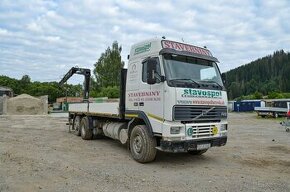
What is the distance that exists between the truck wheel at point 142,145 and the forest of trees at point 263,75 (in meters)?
107

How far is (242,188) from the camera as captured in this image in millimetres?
6070

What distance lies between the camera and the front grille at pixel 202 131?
7.81 m

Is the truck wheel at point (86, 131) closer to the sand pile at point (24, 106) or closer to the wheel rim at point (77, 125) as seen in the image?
the wheel rim at point (77, 125)

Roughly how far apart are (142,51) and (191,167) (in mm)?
3493

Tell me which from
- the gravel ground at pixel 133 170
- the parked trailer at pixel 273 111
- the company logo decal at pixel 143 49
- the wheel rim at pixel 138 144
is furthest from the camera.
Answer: the parked trailer at pixel 273 111

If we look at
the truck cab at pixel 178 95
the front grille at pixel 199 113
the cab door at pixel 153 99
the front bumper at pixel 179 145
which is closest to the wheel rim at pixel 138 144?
the truck cab at pixel 178 95

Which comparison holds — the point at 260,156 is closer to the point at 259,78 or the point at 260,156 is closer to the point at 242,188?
the point at 242,188

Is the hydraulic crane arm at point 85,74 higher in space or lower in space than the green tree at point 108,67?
lower

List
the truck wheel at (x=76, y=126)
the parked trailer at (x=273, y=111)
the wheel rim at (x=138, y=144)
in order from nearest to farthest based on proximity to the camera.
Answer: the wheel rim at (x=138, y=144) → the truck wheel at (x=76, y=126) → the parked trailer at (x=273, y=111)

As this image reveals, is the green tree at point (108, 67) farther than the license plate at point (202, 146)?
Yes

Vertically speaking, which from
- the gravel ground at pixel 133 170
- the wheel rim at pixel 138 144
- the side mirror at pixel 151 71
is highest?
the side mirror at pixel 151 71

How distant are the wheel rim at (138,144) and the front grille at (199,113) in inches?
54.9

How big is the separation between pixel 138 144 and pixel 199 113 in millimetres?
1918

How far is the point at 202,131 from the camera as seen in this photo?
8.01 meters
